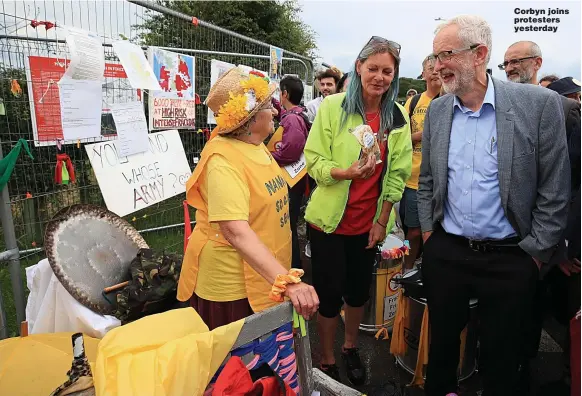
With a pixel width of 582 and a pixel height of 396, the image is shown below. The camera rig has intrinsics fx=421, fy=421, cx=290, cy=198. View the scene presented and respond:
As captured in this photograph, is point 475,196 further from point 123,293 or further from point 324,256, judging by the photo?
point 123,293

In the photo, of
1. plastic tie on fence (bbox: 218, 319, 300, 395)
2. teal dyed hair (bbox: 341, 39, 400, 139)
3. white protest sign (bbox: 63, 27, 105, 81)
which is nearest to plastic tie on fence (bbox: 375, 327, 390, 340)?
teal dyed hair (bbox: 341, 39, 400, 139)

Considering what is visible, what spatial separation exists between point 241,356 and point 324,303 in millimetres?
1464

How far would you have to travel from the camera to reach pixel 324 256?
2.60 metres

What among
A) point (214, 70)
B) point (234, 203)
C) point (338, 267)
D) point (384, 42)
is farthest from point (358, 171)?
point (214, 70)

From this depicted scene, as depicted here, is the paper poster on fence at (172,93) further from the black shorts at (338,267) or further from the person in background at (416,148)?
the person in background at (416,148)

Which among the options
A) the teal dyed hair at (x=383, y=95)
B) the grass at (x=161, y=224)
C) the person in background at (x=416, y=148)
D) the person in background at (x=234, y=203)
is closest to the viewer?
the person in background at (x=234, y=203)

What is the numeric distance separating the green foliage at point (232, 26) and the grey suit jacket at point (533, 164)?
3.01m

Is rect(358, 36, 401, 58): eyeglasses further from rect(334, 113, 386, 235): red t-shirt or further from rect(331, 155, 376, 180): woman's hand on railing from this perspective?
rect(331, 155, 376, 180): woman's hand on railing

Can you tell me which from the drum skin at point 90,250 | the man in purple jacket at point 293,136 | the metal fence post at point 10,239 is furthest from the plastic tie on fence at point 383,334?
the metal fence post at point 10,239

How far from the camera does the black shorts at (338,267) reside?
2.59 meters

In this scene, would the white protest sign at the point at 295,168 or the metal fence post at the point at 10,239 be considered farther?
the white protest sign at the point at 295,168

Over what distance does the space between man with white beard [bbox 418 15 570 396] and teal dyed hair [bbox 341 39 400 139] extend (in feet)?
1.20

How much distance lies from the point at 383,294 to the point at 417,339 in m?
0.54

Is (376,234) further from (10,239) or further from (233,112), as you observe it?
(10,239)
